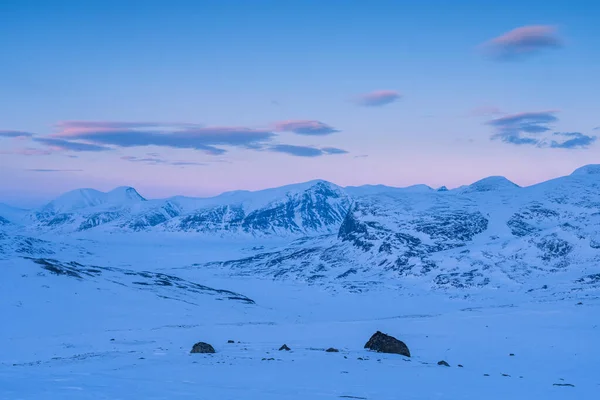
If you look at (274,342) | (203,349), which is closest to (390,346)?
(274,342)

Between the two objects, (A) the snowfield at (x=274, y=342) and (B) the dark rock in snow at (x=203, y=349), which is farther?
(B) the dark rock in snow at (x=203, y=349)

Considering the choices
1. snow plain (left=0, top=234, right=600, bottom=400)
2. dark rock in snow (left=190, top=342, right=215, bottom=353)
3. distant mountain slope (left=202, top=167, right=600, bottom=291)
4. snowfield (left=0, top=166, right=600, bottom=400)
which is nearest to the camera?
snow plain (left=0, top=234, right=600, bottom=400)

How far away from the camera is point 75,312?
69812 millimetres

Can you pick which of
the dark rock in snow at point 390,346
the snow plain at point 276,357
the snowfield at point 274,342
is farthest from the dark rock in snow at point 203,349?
the dark rock in snow at point 390,346

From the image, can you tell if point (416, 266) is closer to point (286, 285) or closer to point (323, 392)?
point (286, 285)

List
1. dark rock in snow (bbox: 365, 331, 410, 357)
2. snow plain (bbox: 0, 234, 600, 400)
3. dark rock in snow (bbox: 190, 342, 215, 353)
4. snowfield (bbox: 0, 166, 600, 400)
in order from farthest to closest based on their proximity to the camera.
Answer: dark rock in snow (bbox: 365, 331, 410, 357), dark rock in snow (bbox: 190, 342, 215, 353), snowfield (bbox: 0, 166, 600, 400), snow plain (bbox: 0, 234, 600, 400)

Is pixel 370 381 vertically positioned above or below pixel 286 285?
above

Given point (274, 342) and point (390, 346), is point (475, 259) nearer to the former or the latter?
point (274, 342)

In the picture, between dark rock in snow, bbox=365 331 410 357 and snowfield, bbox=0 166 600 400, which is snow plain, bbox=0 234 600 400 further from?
dark rock in snow, bbox=365 331 410 357

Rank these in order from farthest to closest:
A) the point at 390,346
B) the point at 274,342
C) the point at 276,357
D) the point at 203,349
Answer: the point at 274,342
the point at 390,346
the point at 203,349
the point at 276,357

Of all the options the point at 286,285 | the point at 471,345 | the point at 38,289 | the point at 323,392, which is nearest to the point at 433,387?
the point at 323,392

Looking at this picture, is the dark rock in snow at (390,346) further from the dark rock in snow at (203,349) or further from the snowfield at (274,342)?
the dark rock in snow at (203,349)

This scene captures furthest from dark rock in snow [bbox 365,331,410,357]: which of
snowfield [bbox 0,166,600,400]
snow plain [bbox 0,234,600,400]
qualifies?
snow plain [bbox 0,234,600,400]

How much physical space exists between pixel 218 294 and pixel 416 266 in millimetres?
75853
